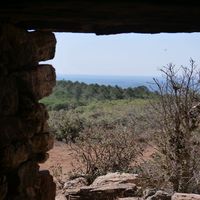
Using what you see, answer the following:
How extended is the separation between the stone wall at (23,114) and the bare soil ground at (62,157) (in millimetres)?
7261

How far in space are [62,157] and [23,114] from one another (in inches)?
414

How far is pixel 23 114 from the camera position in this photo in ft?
12.6

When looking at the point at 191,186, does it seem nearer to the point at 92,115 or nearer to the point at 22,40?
the point at 22,40

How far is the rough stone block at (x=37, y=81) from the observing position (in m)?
3.94

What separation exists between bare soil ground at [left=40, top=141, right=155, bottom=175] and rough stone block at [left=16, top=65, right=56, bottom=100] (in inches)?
281

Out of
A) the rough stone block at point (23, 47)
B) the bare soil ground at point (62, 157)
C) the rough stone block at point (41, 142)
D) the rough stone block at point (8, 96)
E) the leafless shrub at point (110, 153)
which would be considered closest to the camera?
the rough stone block at point (8, 96)

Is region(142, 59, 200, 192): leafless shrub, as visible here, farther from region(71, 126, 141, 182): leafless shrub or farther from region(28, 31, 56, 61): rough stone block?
region(28, 31, 56, 61): rough stone block

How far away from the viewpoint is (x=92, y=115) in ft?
73.1

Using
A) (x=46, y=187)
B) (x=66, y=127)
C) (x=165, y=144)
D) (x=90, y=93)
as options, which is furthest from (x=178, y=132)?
(x=90, y=93)

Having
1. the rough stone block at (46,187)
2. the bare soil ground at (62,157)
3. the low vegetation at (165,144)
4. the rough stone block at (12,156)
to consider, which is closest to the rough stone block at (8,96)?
the rough stone block at (12,156)

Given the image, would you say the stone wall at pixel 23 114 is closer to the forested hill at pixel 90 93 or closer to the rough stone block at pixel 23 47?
the rough stone block at pixel 23 47

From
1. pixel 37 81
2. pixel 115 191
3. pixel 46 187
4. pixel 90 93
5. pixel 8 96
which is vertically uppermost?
pixel 37 81

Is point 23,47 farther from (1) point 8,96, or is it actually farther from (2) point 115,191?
(2) point 115,191

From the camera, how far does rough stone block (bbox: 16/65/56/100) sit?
394cm
